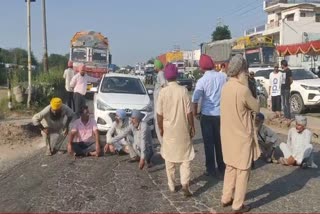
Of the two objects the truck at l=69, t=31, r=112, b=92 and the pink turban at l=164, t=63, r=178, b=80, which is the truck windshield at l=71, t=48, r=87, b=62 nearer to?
the truck at l=69, t=31, r=112, b=92

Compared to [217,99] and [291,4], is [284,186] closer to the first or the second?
[217,99]

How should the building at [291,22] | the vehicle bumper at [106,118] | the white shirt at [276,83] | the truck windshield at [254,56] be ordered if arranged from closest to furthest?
1. the vehicle bumper at [106,118]
2. the white shirt at [276,83]
3. the truck windshield at [254,56]
4. the building at [291,22]

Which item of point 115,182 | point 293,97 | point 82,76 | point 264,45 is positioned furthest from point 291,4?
point 115,182

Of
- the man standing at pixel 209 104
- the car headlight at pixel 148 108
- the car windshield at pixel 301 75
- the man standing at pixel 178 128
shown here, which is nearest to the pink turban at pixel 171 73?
the man standing at pixel 178 128

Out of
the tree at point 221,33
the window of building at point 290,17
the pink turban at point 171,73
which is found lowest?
the pink turban at point 171,73

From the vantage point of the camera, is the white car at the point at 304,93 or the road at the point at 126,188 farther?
the white car at the point at 304,93

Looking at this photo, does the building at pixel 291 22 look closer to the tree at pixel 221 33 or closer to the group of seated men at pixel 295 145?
the tree at pixel 221 33

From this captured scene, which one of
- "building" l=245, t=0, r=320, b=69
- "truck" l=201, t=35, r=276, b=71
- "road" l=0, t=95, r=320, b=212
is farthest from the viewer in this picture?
"building" l=245, t=0, r=320, b=69

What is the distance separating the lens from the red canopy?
23219 millimetres

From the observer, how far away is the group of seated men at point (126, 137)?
8195 millimetres

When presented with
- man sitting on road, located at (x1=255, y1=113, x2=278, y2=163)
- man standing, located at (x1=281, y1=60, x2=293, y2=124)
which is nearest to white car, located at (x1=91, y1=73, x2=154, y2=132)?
man sitting on road, located at (x1=255, y1=113, x2=278, y2=163)

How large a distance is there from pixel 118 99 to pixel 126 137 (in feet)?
10.2

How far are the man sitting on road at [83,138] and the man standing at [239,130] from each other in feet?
12.9

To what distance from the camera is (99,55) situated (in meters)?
27.2
